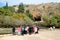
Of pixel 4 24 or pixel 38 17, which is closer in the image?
pixel 4 24

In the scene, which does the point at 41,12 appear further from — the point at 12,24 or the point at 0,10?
the point at 12,24

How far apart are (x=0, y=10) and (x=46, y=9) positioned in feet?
220

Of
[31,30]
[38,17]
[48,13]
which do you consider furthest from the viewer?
[48,13]

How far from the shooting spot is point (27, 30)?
39.3 metres

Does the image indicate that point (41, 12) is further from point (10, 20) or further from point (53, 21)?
point (10, 20)

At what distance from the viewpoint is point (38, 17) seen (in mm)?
123750

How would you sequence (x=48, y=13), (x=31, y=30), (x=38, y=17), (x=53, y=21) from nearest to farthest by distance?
(x=31, y=30) < (x=53, y=21) < (x=38, y=17) < (x=48, y=13)

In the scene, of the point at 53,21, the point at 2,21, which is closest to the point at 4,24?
the point at 2,21

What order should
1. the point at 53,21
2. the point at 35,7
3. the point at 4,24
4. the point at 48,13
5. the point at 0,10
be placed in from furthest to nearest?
1. the point at 35,7
2. the point at 48,13
3. the point at 53,21
4. the point at 0,10
5. the point at 4,24

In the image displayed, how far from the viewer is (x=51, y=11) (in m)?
137

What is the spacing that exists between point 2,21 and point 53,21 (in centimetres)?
3252

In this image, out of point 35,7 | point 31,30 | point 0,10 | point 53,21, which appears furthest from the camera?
point 35,7

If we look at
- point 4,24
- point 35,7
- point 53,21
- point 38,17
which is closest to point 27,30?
point 4,24

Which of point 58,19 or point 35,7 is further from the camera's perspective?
point 35,7
